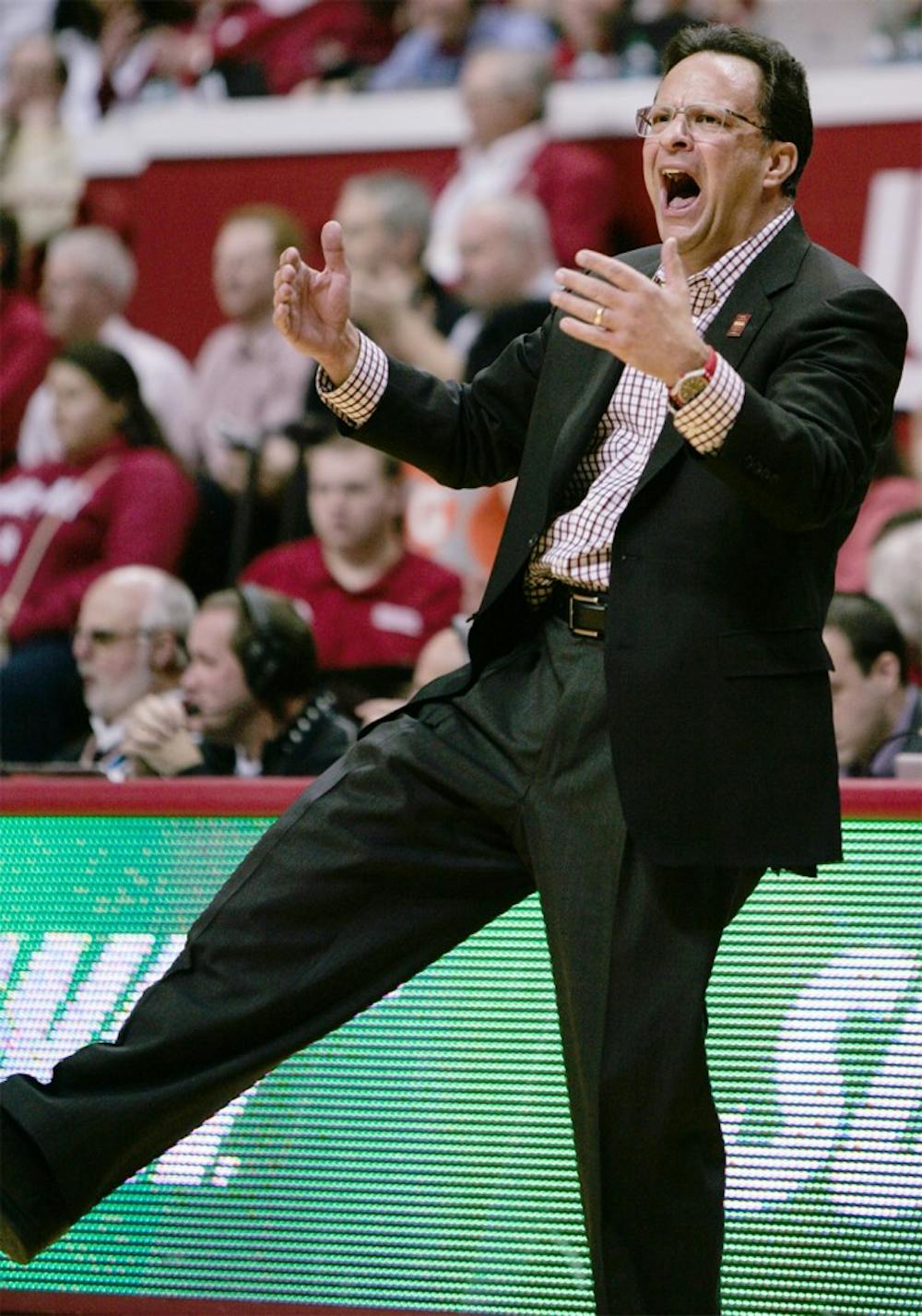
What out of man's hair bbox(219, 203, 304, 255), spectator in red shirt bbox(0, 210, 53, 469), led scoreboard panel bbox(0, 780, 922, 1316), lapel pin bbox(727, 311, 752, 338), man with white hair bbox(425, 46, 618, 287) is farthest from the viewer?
spectator in red shirt bbox(0, 210, 53, 469)

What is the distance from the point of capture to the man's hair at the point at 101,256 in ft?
24.3

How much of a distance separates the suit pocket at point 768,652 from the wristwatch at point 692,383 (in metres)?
0.34

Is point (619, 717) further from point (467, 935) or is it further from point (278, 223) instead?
point (278, 223)

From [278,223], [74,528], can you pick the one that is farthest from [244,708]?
[278,223]

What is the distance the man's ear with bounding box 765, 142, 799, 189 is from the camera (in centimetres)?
256

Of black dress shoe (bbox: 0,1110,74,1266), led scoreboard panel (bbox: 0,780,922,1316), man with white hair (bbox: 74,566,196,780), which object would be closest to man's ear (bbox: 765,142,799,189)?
led scoreboard panel (bbox: 0,780,922,1316)

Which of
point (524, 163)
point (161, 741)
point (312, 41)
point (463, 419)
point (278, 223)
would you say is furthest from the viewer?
point (312, 41)

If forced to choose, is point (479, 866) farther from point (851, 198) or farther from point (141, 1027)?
point (851, 198)

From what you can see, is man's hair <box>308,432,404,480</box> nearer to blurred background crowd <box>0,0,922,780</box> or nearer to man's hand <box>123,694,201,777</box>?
blurred background crowd <box>0,0,922,780</box>

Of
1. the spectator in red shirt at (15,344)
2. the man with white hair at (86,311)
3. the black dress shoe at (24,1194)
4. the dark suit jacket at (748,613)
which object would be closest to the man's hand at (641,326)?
the dark suit jacket at (748,613)

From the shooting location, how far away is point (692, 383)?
2.15m

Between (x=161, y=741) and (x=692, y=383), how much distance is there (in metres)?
2.26

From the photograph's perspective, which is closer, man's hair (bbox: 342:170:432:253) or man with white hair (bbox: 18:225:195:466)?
man's hair (bbox: 342:170:432:253)

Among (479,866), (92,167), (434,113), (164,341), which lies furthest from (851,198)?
(479,866)
